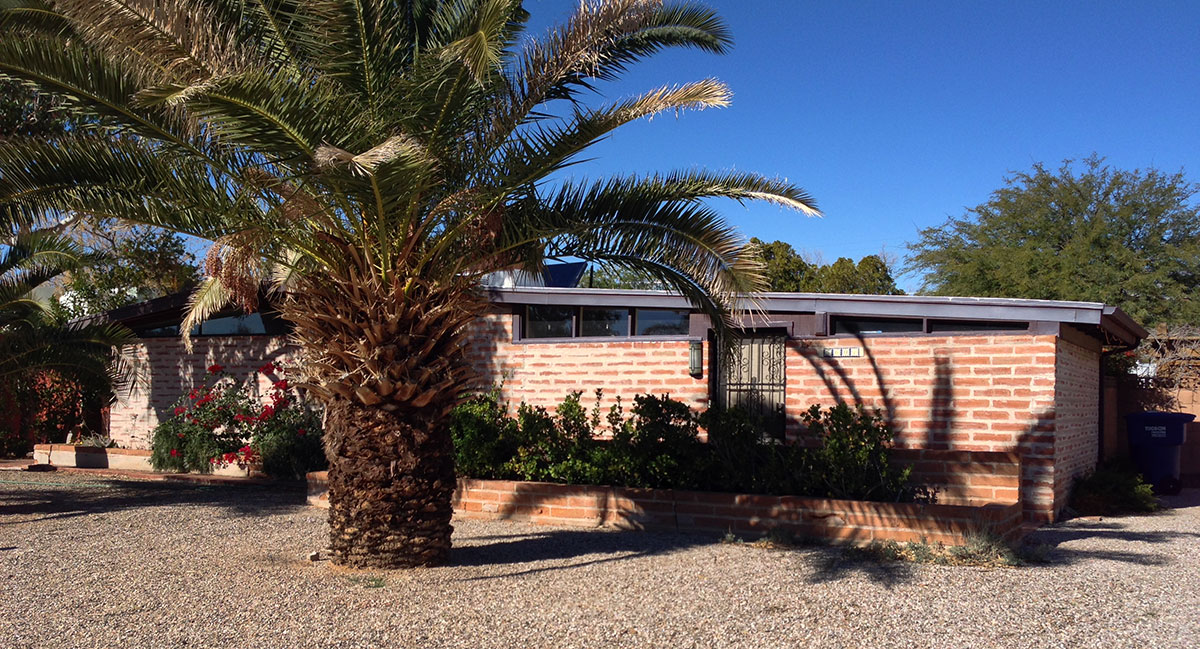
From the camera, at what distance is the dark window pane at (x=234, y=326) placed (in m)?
15.5

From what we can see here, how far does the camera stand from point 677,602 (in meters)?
6.43

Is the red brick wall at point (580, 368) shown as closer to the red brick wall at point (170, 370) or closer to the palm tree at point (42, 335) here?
the red brick wall at point (170, 370)

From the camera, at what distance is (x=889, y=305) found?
10719mm

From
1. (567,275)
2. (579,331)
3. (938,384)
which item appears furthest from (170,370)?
(938,384)

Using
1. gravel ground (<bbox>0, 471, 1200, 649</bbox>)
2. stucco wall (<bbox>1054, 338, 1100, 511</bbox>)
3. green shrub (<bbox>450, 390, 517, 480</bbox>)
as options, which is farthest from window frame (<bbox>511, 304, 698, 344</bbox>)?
stucco wall (<bbox>1054, 338, 1100, 511</bbox>)

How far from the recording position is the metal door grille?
11609mm

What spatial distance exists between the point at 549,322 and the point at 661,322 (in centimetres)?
168

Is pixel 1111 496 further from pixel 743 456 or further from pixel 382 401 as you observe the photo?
pixel 382 401

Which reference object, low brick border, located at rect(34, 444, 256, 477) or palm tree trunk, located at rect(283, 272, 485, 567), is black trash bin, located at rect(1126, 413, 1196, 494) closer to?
palm tree trunk, located at rect(283, 272, 485, 567)

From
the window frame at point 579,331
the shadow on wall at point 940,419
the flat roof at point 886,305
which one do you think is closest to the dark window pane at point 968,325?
the flat roof at point 886,305

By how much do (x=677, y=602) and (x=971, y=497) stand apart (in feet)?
14.6

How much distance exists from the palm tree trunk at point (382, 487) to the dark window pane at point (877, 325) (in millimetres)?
5734

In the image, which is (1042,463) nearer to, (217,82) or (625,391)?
(625,391)

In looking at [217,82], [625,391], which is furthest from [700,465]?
[217,82]
